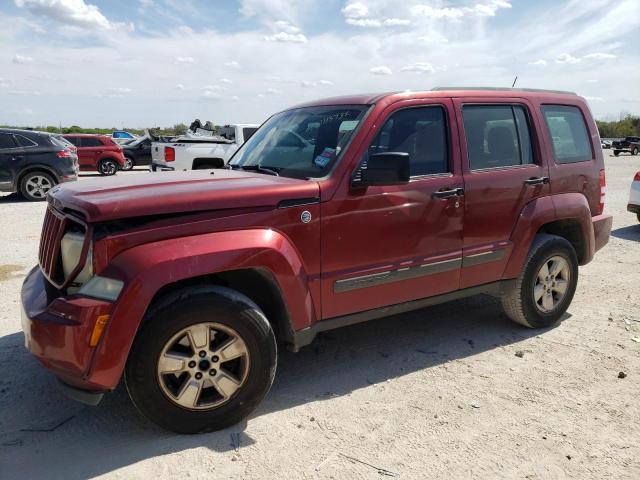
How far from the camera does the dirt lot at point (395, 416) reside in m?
2.72

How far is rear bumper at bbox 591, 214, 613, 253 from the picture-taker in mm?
4891

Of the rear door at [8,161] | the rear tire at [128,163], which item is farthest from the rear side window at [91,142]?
the rear door at [8,161]

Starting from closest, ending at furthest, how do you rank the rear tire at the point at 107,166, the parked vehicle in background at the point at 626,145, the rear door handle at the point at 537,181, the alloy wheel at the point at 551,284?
the rear door handle at the point at 537,181, the alloy wheel at the point at 551,284, the rear tire at the point at 107,166, the parked vehicle in background at the point at 626,145

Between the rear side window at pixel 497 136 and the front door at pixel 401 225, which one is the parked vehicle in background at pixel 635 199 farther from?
the front door at pixel 401 225

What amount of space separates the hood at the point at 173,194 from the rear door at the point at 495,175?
1.39 meters

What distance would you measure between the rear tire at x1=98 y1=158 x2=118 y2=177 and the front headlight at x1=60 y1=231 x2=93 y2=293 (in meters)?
17.6

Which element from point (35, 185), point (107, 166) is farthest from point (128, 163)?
point (35, 185)

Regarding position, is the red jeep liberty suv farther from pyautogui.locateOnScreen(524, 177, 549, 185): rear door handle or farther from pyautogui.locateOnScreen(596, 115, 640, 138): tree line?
pyautogui.locateOnScreen(596, 115, 640, 138): tree line

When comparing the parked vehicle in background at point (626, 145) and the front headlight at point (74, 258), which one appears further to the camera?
the parked vehicle in background at point (626, 145)

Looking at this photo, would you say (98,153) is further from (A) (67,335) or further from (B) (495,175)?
(A) (67,335)

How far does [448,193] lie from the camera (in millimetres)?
3771

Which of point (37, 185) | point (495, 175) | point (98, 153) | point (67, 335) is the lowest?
point (67, 335)

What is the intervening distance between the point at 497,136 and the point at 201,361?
2.84 metres

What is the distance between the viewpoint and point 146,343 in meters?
2.75
